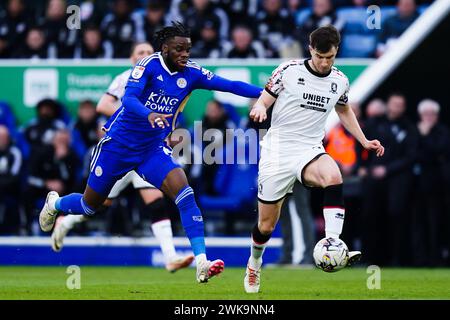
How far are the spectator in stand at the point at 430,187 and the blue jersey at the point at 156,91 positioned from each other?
569 centimetres

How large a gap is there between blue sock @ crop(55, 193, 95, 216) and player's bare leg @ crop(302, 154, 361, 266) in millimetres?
2559

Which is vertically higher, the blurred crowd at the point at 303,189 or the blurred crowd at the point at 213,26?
the blurred crowd at the point at 213,26

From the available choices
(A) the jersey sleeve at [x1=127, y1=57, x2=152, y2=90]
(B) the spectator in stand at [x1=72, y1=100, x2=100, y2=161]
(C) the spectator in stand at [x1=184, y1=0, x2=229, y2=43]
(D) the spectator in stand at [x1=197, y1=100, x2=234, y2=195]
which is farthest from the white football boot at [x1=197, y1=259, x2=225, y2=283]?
(C) the spectator in stand at [x1=184, y1=0, x2=229, y2=43]

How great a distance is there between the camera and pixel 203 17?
18641 mm

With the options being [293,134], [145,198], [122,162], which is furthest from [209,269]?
[145,198]

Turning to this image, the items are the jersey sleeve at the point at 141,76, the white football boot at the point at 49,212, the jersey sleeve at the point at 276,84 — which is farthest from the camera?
the white football boot at the point at 49,212

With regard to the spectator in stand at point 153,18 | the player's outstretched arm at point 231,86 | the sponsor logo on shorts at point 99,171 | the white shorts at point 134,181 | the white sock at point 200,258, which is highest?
the spectator in stand at point 153,18

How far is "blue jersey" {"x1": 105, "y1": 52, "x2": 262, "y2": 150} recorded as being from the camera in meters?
10.9

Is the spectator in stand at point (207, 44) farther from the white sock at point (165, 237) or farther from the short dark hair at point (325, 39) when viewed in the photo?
the short dark hair at point (325, 39)

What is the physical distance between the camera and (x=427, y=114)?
16203mm

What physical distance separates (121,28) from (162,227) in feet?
21.3

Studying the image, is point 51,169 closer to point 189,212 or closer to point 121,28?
point 121,28

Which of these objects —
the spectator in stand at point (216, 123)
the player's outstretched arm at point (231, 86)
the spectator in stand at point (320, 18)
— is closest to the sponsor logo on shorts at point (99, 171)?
the player's outstretched arm at point (231, 86)

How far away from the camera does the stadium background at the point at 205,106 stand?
1684 cm
